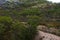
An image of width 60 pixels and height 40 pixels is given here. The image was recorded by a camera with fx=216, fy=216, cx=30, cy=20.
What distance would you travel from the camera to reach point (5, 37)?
15906 mm

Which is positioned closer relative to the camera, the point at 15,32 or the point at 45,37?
the point at 15,32

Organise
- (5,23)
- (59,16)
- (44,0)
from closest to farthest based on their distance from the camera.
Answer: (5,23), (59,16), (44,0)

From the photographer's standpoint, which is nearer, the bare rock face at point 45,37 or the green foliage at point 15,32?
the green foliage at point 15,32

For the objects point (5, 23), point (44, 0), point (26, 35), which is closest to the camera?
point (26, 35)

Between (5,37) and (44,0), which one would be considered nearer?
(5,37)

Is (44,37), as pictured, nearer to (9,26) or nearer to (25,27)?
(25,27)

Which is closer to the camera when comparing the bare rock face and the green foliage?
the green foliage

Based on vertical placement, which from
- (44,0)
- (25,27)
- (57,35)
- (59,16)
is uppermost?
(25,27)

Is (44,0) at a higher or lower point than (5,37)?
lower

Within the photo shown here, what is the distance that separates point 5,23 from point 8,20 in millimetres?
508

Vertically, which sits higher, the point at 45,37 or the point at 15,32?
the point at 15,32

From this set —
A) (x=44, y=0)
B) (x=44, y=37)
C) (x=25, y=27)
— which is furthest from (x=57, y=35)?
(x=44, y=0)

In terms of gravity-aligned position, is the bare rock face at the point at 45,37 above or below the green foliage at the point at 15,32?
below

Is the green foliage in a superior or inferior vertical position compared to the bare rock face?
superior
